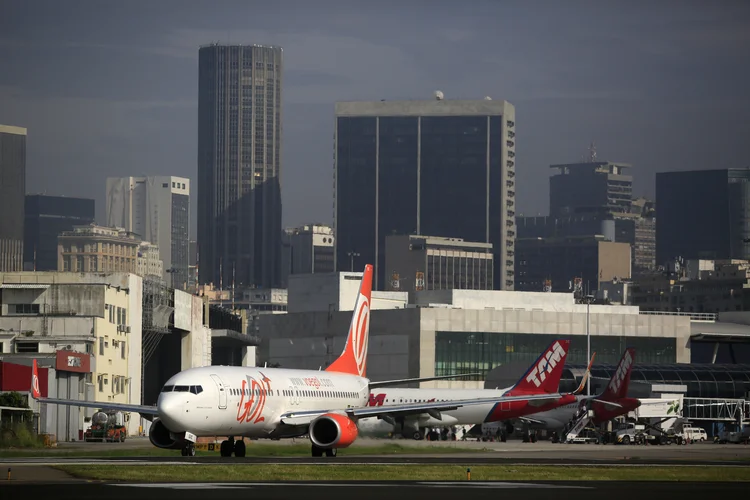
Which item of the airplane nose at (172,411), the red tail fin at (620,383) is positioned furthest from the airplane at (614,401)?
the airplane nose at (172,411)

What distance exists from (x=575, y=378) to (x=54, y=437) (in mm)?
85228

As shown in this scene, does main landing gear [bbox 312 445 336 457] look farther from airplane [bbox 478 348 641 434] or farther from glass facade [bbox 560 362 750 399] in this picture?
glass facade [bbox 560 362 750 399]

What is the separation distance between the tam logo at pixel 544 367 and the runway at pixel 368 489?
65557 millimetres

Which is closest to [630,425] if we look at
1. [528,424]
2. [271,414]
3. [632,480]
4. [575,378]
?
[528,424]

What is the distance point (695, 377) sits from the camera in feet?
595

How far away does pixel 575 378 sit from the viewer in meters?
172

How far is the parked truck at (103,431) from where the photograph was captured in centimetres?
11138

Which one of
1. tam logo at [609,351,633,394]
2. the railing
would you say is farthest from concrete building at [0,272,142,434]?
the railing

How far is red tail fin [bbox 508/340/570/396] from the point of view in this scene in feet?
387

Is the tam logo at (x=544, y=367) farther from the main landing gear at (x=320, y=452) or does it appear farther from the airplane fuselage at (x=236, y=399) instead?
the main landing gear at (x=320, y=452)

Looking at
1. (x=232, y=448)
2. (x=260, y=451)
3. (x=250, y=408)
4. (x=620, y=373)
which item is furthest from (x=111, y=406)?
(x=620, y=373)

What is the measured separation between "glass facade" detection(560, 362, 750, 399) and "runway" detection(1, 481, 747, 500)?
124 m

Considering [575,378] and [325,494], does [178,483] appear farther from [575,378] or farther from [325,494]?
[575,378]

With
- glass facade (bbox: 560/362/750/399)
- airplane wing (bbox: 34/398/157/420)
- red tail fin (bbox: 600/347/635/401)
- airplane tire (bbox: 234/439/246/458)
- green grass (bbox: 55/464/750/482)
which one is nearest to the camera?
green grass (bbox: 55/464/750/482)
